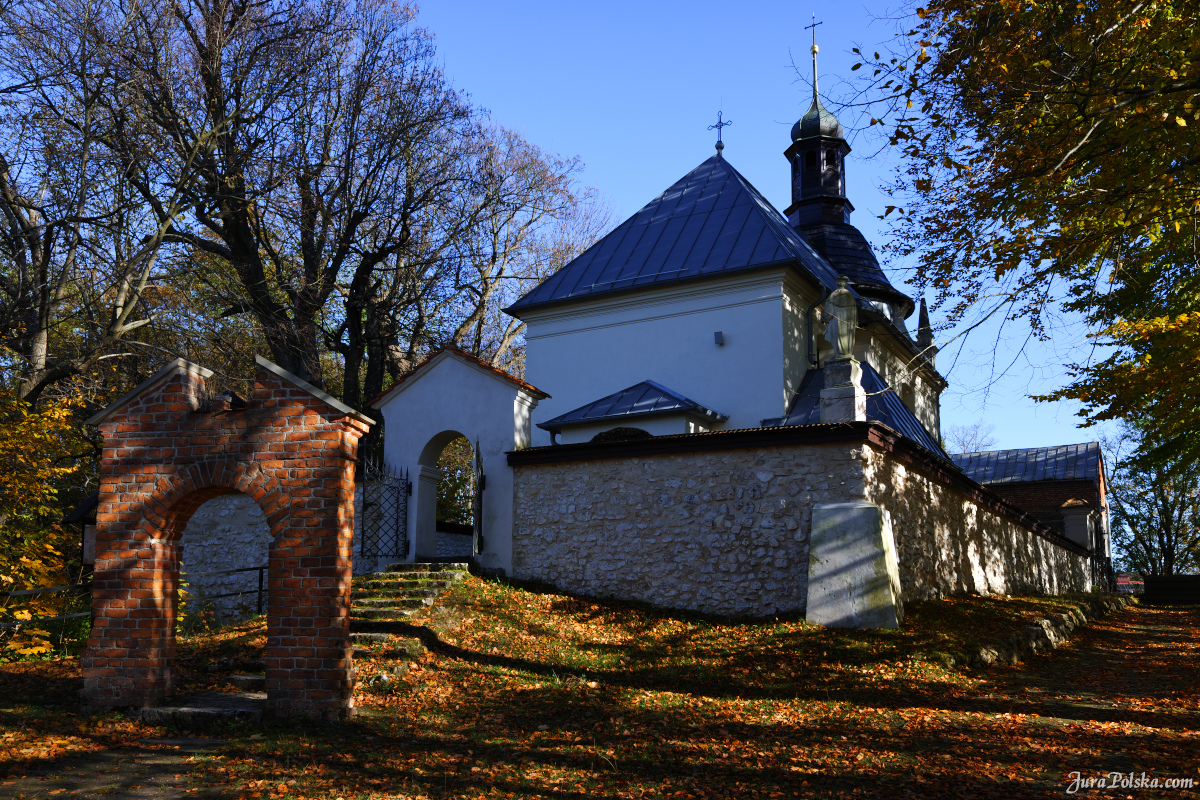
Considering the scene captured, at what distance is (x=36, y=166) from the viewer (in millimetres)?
12289

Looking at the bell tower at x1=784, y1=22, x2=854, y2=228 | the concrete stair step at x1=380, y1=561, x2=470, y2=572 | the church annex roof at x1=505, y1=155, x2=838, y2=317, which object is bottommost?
the concrete stair step at x1=380, y1=561, x2=470, y2=572

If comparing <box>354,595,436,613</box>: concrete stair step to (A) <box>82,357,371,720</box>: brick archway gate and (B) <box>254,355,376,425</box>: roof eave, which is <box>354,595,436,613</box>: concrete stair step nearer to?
(A) <box>82,357,371,720</box>: brick archway gate

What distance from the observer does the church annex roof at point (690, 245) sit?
55.2ft

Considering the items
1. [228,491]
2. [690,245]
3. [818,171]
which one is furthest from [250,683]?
[818,171]

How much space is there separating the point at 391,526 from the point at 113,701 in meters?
6.14

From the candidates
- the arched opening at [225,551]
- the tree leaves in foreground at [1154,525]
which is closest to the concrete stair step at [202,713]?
the arched opening at [225,551]

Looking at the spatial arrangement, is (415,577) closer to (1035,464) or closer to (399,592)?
(399,592)

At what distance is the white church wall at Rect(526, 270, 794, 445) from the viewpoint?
16062mm

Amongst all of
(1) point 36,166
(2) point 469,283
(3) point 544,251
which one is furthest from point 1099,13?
(3) point 544,251

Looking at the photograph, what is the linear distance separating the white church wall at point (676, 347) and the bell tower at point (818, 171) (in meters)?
10.3

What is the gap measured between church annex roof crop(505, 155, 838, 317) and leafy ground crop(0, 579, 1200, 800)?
782 cm

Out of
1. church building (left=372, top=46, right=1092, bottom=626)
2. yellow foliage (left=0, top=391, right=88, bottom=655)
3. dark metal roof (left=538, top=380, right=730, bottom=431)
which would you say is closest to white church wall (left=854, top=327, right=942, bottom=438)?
church building (left=372, top=46, right=1092, bottom=626)

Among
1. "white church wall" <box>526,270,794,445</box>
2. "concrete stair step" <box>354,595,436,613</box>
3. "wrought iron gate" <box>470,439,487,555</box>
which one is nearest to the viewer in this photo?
"concrete stair step" <box>354,595,436,613</box>

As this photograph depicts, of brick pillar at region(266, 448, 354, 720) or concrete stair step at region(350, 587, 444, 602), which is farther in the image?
concrete stair step at region(350, 587, 444, 602)
